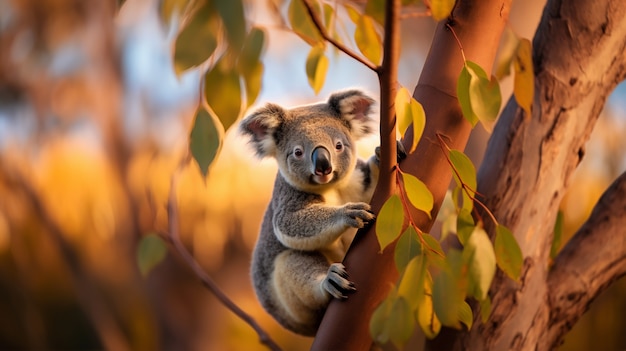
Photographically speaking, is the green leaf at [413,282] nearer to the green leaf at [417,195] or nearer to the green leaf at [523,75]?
the green leaf at [417,195]

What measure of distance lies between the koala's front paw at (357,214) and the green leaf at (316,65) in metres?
0.23

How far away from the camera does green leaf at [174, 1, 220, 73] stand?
0.57 meters

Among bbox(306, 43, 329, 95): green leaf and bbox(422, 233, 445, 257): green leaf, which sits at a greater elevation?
bbox(306, 43, 329, 95): green leaf

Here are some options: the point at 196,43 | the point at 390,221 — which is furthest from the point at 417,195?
the point at 196,43

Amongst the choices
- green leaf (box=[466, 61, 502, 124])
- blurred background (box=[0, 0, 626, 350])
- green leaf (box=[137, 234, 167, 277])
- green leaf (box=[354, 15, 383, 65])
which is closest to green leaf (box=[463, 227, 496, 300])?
green leaf (box=[466, 61, 502, 124])

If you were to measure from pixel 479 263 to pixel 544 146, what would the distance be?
687 millimetres

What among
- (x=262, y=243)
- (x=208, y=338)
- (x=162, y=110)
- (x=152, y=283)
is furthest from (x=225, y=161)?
(x=262, y=243)

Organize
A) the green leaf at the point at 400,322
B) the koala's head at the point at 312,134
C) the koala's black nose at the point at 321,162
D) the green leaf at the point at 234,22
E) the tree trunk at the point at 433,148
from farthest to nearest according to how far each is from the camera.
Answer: the koala's head at the point at 312,134
the koala's black nose at the point at 321,162
the tree trunk at the point at 433,148
the green leaf at the point at 400,322
the green leaf at the point at 234,22

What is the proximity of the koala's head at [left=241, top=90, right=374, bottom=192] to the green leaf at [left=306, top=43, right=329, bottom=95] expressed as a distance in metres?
0.30

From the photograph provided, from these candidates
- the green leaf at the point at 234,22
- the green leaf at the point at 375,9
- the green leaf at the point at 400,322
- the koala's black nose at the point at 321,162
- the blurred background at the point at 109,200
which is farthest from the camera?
the blurred background at the point at 109,200

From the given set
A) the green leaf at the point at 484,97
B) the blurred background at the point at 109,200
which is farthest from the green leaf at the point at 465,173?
the blurred background at the point at 109,200

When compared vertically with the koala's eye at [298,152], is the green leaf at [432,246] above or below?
below

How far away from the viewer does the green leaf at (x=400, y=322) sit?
0.72m

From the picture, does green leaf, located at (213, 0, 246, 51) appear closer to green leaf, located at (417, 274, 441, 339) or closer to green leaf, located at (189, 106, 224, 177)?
green leaf, located at (189, 106, 224, 177)
